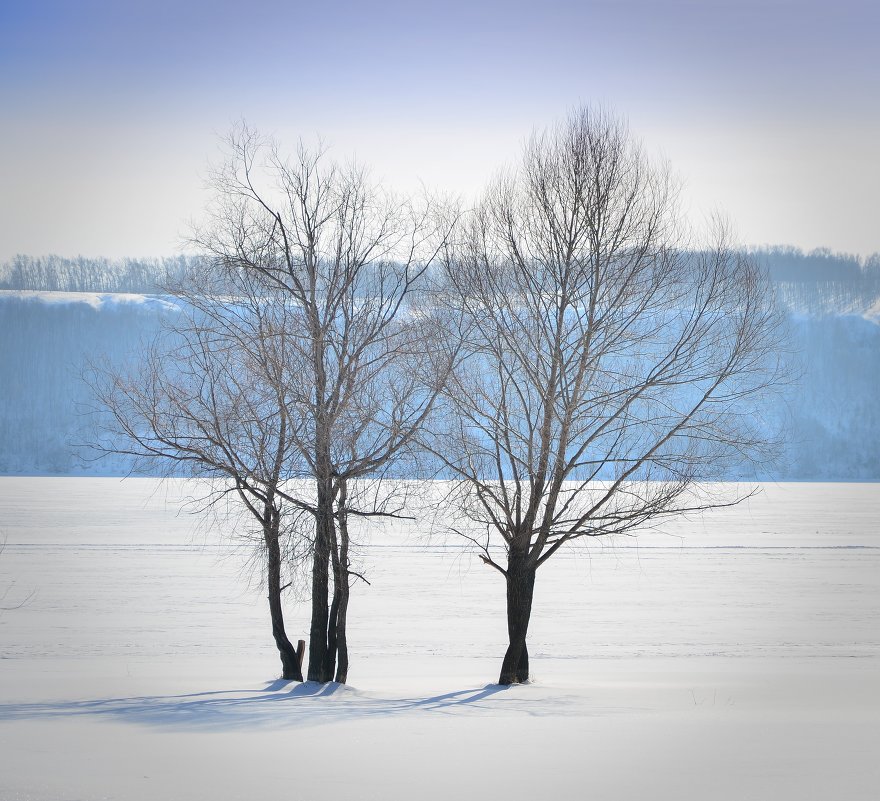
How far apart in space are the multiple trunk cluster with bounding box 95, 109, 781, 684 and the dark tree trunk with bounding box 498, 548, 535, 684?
0.03 metres

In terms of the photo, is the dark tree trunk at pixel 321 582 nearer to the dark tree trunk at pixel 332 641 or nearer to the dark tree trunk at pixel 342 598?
the dark tree trunk at pixel 332 641

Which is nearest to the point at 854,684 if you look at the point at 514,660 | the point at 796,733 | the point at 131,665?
the point at 514,660

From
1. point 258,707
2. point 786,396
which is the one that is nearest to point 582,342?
point 258,707

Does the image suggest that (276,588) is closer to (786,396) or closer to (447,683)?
(447,683)

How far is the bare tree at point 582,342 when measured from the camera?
1332 cm

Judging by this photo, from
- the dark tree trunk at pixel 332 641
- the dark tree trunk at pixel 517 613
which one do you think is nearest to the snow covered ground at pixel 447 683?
the dark tree trunk at pixel 517 613

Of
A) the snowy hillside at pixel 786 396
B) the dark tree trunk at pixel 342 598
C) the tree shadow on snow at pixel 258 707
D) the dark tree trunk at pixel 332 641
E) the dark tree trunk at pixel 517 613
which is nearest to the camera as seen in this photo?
the tree shadow on snow at pixel 258 707

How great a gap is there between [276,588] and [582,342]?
5742 mm

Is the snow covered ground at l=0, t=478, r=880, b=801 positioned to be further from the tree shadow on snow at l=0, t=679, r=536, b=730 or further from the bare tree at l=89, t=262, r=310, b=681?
the bare tree at l=89, t=262, r=310, b=681

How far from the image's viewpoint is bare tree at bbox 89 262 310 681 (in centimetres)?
1291

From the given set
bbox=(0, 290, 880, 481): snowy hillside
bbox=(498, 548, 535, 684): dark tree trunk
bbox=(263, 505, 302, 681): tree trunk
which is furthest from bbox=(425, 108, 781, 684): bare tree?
bbox=(0, 290, 880, 481): snowy hillside

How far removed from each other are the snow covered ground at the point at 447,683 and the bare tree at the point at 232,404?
2.75m

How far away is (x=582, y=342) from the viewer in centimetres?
1328

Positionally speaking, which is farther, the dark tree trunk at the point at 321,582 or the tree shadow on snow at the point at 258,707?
the dark tree trunk at the point at 321,582
